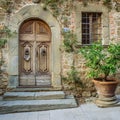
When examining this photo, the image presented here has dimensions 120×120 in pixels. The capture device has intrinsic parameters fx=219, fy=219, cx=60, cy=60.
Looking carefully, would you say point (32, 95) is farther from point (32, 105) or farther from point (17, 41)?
point (17, 41)

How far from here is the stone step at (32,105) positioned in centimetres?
569

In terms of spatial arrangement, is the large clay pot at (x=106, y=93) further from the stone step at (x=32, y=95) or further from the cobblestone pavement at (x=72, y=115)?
the stone step at (x=32, y=95)

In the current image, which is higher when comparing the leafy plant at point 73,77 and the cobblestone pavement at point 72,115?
the leafy plant at point 73,77

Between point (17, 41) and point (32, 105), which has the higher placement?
point (17, 41)

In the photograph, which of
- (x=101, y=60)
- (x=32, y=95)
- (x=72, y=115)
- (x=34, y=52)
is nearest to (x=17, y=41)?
(x=34, y=52)

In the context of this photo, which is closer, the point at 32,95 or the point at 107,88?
the point at 107,88

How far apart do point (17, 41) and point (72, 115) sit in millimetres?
2949

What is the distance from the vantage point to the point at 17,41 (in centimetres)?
687

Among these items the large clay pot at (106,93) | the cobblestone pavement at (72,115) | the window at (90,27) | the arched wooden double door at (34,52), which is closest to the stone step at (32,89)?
the arched wooden double door at (34,52)

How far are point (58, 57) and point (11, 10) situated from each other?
6.84 ft

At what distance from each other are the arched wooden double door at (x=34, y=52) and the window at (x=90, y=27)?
1.19 metres

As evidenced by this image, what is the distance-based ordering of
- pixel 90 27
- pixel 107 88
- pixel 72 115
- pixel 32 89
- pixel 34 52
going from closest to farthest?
pixel 72 115 < pixel 107 88 < pixel 32 89 < pixel 34 52 < pixel 90 27

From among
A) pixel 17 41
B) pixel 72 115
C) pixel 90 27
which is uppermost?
pixel 90 27

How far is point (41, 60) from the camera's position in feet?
23.5
